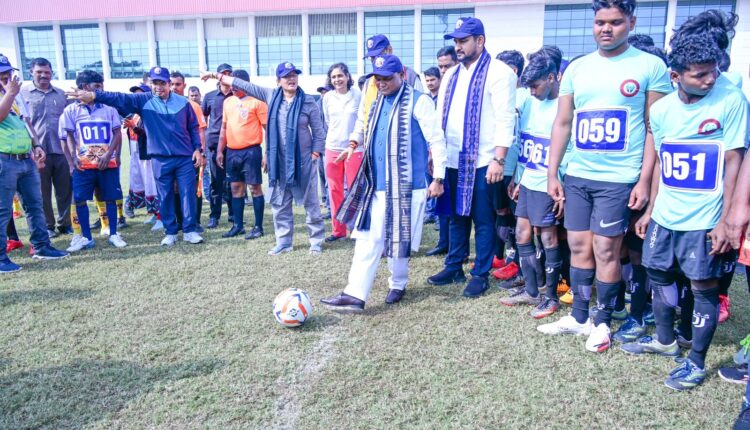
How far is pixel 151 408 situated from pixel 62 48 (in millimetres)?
45997

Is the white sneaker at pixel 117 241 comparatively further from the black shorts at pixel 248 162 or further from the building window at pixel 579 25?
the building window at pixel 579 25

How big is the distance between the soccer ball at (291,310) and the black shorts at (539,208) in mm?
1948

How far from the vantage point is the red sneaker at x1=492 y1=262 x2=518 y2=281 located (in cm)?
527

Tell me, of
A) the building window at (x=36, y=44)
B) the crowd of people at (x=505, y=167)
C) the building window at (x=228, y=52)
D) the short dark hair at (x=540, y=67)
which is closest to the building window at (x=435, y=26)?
the building window at (x=228, y=52)

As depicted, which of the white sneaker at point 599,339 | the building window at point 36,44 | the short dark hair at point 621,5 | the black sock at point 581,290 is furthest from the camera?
the building window at point 36,44

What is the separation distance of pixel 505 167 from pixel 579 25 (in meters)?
32.3

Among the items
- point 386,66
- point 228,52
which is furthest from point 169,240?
point 228,52

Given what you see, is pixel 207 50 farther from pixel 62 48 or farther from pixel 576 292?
pixel 576 292

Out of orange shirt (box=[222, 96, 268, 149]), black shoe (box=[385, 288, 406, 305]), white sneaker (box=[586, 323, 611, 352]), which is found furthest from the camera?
orange shirt (box=[222, 96, 268, 149])

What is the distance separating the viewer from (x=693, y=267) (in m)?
3.05

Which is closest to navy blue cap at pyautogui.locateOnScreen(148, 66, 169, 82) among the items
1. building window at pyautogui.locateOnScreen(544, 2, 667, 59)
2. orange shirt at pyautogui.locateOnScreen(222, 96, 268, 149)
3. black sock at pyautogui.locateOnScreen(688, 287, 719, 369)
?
orange shirt at pyautogui.locateOnScreen(222, 96, 268, 149)

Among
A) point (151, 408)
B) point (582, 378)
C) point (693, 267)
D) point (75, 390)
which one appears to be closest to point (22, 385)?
point (75, 390)

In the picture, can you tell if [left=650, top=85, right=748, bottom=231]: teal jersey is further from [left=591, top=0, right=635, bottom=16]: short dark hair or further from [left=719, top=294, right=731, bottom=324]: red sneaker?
[left=719, top=294, right=731, bottom=324]: red sneaker

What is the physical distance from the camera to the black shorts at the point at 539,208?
4113 mm
